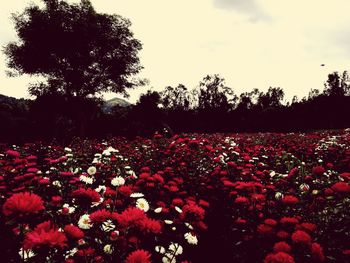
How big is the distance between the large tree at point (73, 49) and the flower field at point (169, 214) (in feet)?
62.6

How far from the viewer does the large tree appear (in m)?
23.6

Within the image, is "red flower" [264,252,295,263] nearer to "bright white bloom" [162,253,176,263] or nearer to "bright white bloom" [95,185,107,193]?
"bright white bloom" [162,253,176,263]

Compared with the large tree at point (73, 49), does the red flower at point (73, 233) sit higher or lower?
lower

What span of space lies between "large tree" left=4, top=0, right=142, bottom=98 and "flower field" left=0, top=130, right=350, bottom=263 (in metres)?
19.1

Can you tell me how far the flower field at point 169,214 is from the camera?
190 centimetres

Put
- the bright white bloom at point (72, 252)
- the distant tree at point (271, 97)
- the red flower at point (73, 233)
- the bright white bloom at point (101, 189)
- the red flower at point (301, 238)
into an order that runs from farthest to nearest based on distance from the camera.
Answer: the distant tree at point (271, 97)
the bright white bloom at point (101, 189)
the red flower at point (301, 238)
the bright white bloom at point (72, 252)
the red flower at point (73, 233)

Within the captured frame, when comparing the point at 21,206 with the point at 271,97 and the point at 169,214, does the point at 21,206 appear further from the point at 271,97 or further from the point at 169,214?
the point at 271,97

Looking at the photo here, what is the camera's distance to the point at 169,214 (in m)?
3.88

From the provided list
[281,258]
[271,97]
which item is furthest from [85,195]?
[271,97]

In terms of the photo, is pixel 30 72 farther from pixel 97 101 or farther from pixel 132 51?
pixel 132 51

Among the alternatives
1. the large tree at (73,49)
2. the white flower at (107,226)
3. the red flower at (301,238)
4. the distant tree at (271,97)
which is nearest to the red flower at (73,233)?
the white flower at (107,226)

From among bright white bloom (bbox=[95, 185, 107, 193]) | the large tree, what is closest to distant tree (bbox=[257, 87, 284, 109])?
the large tree

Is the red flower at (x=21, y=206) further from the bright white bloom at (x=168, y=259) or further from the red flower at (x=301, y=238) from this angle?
the red flower at (x=301, y=238)

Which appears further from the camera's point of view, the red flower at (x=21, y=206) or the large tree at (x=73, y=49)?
the large tree at (x=73, y=49)
